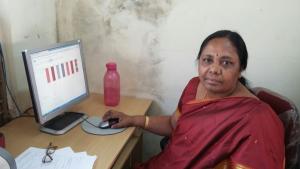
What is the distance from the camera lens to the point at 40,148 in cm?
130

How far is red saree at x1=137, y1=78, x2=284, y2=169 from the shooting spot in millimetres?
→ 1111

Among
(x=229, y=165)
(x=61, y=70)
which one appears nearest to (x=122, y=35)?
(x=61, y=70)

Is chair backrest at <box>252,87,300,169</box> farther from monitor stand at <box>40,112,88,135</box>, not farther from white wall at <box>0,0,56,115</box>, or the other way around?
white wall at <box>0,0,56,115</box>

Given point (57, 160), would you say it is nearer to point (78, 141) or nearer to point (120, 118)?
point (78, 141)

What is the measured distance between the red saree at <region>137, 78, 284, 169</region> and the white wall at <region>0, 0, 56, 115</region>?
86cm

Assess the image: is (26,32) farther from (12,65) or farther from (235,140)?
(235,140)

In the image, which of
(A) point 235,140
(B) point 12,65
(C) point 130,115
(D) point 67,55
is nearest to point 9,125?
(B) point 12,65

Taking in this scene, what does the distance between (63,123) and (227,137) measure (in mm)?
813

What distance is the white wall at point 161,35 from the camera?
1.62 metres

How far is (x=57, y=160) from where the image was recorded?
1.21 meters

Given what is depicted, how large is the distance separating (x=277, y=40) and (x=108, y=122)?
1.02 metres

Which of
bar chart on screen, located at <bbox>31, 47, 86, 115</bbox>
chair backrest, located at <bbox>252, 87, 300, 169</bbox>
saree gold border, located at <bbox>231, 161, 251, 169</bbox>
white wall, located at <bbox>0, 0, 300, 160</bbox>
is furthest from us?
white wall, located at <bbox>0, 0, 300, 160</bbox>

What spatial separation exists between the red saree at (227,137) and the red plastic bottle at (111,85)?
1.66 ft

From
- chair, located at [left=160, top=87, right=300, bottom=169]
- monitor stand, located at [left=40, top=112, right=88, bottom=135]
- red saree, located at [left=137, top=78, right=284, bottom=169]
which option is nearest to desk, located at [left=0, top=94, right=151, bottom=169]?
monitor stand, located at [left=40, top=112, right=88, bottom=135]
